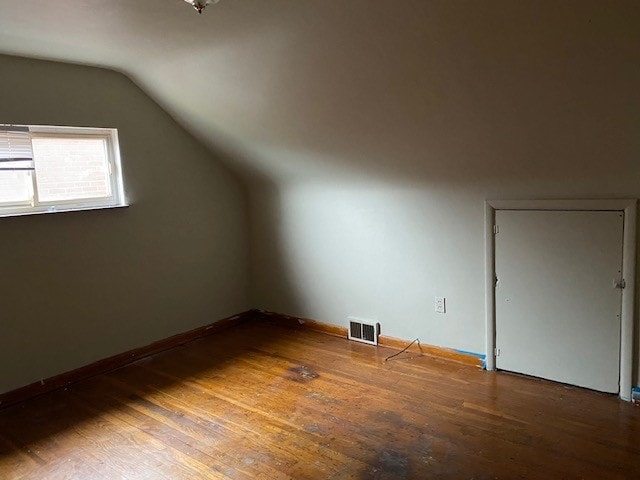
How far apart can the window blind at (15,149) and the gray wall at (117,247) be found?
0.29 feet

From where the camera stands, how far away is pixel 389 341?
371 centimetres

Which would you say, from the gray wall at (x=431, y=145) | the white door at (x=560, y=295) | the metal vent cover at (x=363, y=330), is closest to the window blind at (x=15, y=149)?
the gray wall at (x=431, y=145)

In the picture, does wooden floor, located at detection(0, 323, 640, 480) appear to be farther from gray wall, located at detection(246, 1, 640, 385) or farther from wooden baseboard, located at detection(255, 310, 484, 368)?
gray wall, located at detection(246, 1, 640, 385)

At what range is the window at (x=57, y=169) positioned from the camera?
302cm

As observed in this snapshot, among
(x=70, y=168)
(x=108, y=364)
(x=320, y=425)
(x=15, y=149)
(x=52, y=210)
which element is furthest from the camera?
(x=108, y=364)

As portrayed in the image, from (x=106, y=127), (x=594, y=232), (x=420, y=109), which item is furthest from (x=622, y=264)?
(x=106, y=127)

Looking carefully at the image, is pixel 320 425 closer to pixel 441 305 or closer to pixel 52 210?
pixel 441 305

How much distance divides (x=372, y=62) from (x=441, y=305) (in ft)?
5.76

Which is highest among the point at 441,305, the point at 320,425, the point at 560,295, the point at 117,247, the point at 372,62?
the point at 372,62

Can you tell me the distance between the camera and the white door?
2.73 meters

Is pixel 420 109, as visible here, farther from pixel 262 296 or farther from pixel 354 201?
pixel 262 296

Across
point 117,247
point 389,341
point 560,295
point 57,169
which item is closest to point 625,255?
point 560,295

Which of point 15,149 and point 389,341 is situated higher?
point 15,149

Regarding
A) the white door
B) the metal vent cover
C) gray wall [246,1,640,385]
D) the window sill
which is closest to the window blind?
the window sill
